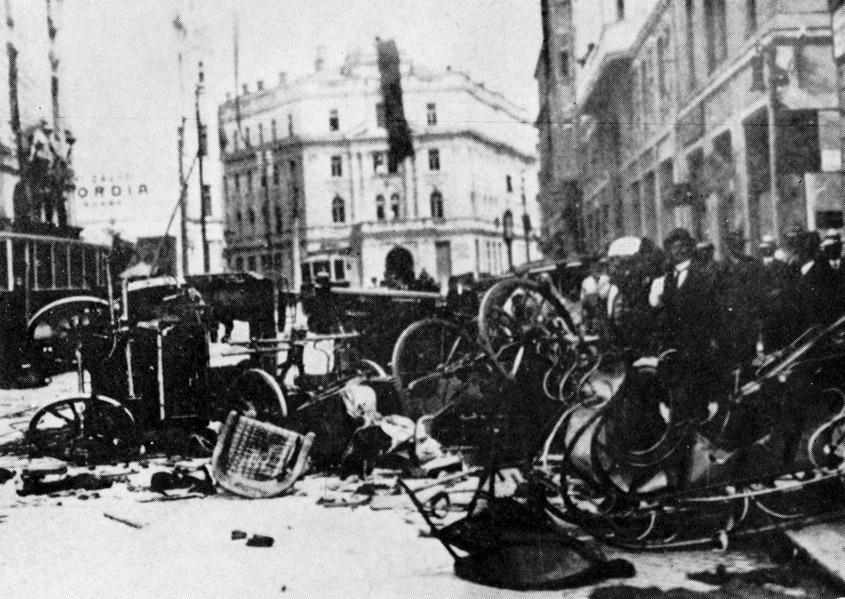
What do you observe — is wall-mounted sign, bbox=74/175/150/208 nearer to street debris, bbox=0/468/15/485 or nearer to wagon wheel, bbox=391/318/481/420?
street debris, bbox=0/468/15/485

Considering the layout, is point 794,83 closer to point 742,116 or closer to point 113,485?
point 742,116

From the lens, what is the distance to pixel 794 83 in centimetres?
541

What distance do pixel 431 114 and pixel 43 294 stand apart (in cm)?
589

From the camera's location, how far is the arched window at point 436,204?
622 centimetres

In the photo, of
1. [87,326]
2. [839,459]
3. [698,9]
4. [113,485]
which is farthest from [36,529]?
[698,9]

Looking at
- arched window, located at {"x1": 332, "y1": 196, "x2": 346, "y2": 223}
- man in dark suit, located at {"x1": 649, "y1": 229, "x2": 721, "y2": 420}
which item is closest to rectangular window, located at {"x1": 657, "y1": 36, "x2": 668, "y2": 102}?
man in dark suit, located at {"x1": 649, "y1": 229, "x2": 721, "y2": 420}

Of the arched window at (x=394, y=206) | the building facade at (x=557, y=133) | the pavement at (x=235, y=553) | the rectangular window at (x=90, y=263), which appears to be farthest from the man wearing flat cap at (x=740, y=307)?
the rectangular window at (x=90, y=263)

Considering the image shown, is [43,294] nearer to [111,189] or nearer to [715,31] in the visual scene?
[111,189]

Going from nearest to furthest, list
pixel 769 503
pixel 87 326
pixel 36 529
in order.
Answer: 1. pixel 769 503
2. pixel 36 529
3. pixel 87 326

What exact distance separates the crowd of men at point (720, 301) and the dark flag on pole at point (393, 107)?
2.04m

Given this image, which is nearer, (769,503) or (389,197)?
(769,503)

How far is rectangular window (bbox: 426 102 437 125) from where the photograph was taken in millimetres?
5750

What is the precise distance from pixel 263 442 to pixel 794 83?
4736mm

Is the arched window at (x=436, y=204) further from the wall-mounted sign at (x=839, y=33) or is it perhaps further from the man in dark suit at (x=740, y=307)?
the wall-mounted sign at (x=839, y=33)
